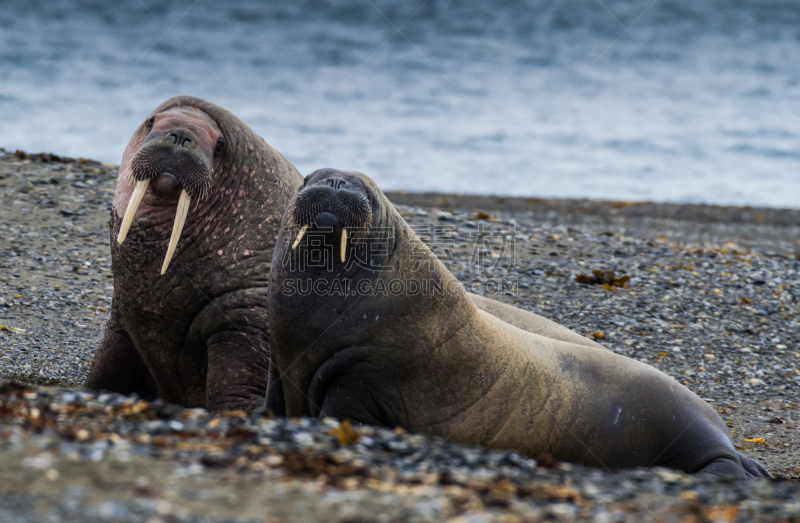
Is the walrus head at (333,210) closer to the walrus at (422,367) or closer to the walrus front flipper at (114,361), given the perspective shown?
the walrus at (422,367)

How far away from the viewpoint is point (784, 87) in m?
34.8

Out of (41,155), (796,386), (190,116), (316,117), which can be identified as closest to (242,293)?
(190,116)

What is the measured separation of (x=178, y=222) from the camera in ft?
16.1

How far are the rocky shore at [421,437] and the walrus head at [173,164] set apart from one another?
134 centimetres

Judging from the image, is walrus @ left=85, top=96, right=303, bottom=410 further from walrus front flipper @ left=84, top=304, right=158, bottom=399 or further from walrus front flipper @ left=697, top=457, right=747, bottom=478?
walrus front flipper @ left=697, top=457, right=747, bottom=478

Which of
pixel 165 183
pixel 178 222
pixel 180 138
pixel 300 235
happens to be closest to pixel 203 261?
pixel 178 222

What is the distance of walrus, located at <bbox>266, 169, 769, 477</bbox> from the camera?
4.57m

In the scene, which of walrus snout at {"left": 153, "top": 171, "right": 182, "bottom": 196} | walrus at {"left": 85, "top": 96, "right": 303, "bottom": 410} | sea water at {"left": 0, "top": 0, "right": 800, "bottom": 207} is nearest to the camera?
walrus snout at {"left": 153, "top": 171, "right": 182, "bottom": 196}

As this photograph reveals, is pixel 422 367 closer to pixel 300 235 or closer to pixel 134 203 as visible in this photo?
pixel 300 235

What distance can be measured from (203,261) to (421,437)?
7.08 ft

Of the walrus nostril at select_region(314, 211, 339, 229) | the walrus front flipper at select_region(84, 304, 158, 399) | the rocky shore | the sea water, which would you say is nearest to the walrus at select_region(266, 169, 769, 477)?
the walrus nostril at select_region(314, 211, 339, 229)

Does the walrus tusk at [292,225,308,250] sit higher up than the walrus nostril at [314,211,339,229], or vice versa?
the walrus nostril at [314,211,339,229]

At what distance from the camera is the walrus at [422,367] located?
Answer: 4566 mm

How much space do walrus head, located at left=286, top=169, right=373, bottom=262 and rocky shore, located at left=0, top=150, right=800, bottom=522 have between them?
1.04m
